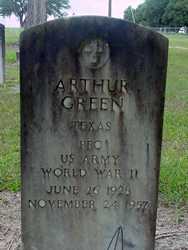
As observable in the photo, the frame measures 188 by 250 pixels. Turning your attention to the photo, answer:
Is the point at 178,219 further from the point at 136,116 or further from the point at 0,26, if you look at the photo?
the point at 0,26

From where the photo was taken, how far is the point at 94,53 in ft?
8.27

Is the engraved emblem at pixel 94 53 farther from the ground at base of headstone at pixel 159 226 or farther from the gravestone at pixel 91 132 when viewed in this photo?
the ground at base of headstone at pixel 159 226

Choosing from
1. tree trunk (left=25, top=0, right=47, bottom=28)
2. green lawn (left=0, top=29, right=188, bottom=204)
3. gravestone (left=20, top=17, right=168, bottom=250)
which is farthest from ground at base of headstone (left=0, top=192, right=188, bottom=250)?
tree trunk (left=25, top=0, right=47, bottom=28)

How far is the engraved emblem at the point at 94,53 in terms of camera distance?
8.26ft

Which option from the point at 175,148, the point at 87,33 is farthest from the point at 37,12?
the point at 87,33

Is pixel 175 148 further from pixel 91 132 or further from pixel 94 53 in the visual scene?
pixel 94 53

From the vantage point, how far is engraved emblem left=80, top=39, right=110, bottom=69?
99.1 inches

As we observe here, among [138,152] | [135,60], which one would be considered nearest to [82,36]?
[135,60]

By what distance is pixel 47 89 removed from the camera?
8.44 feet

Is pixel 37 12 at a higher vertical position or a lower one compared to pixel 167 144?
higher

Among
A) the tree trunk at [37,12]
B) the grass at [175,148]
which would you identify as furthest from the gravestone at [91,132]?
the tree trunk at [37,12]

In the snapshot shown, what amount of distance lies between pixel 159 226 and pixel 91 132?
151 cm

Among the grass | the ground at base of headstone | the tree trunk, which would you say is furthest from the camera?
the tree trunk

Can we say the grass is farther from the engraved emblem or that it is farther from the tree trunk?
the tree trunk
